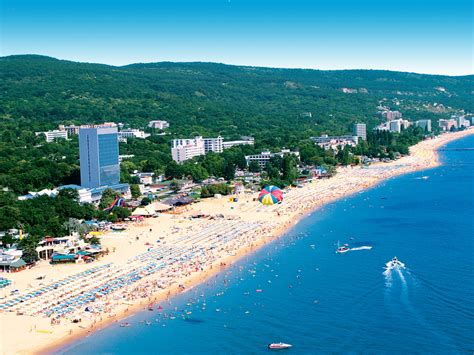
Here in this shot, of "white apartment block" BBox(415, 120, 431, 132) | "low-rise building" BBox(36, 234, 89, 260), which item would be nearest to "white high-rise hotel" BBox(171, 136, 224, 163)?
"low-rise building" BBox(36, 234, 89, 260)

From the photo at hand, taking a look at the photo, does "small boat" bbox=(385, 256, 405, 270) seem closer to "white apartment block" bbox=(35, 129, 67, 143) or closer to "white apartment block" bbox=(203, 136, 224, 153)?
"white apartment block" bbox=(203, 136, 224, 153)

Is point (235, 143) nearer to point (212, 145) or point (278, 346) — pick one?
point (212, 145)

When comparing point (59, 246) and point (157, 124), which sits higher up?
point (157, 124)

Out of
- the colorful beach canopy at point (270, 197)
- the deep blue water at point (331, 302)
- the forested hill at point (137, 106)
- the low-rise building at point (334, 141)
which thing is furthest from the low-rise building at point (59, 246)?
the low-rise building at point (334, 141)

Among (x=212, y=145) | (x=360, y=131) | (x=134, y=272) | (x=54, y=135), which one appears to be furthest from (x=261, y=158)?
(x=134, y=272)

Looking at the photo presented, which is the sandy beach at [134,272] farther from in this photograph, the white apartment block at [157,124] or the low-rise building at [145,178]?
the white apartment block at [157,124]

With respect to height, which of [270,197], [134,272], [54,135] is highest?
[54,135]

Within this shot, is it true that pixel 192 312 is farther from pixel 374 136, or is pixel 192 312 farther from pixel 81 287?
pixel 374 136
